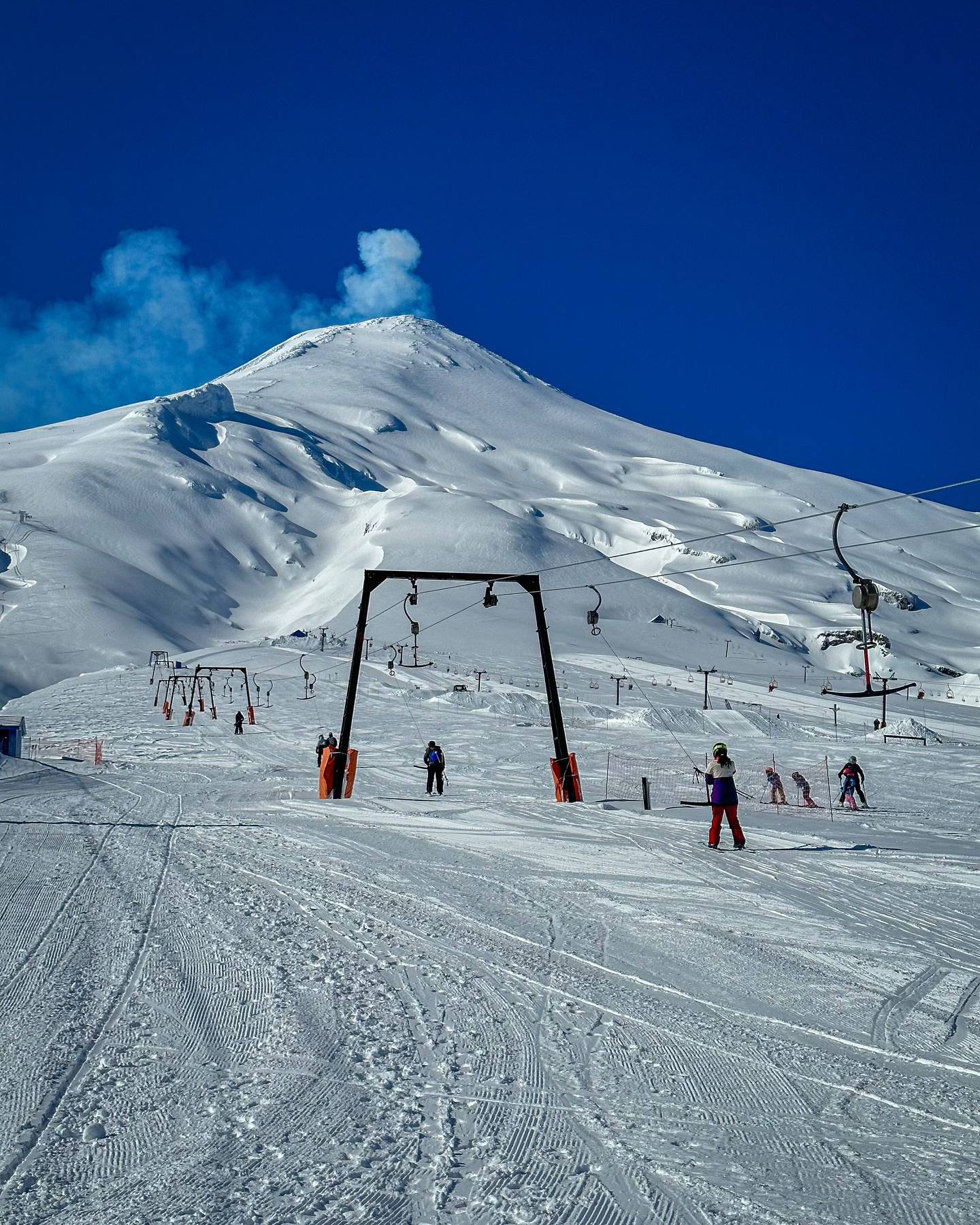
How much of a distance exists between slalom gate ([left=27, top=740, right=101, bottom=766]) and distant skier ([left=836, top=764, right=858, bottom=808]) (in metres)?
21.6

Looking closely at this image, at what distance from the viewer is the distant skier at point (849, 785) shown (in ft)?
74.1

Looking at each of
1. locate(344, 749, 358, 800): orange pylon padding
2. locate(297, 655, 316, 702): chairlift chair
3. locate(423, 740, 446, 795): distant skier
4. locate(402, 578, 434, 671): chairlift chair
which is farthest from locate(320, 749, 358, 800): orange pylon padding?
locate(297, 655, 316, 702): chairlift chair

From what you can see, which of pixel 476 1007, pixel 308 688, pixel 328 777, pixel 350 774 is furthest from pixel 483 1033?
pixel 308 688

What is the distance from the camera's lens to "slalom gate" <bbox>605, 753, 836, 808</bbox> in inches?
907

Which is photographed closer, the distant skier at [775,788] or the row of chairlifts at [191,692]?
the distant skier at [775,788]

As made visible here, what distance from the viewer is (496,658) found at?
99.8 metres

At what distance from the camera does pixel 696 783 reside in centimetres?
2689

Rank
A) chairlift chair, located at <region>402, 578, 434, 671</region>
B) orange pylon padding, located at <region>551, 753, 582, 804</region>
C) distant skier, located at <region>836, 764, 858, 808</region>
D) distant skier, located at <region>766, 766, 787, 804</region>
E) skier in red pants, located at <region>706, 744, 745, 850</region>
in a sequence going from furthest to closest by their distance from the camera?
chairlift chair, located at <region>402, 578, 434, 671</region>
distant skier, located at <region>766, 766, 787, 804</region>
distant skier, located at <region>836, 764, 858, 808</region>
orange pylon padding, located at <region>551, 753, 582, 804</region>
skier in red pants, located at <region>706, 744, 745, 850</region>

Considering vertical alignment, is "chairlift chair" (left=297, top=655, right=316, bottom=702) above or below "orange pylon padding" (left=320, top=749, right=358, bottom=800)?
above

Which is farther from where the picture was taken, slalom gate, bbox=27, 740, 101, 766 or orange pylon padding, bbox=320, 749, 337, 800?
slalom gate, bbox=27, 740, 101, 766

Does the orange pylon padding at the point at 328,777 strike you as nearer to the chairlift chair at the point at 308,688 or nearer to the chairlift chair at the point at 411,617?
the chairlift chair at the point at 411,617

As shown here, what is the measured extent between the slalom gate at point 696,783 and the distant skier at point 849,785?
2.01 ft

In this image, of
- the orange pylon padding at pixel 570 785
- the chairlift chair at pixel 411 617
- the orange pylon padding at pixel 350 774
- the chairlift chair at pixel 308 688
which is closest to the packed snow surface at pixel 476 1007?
the orange pylon padding at pixel 350 774

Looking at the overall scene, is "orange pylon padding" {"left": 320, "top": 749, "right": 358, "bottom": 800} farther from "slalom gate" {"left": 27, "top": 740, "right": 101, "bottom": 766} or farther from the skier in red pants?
"slalom gate" {"left": 27, "top": 740, "right": 101, "bottom": 766}
